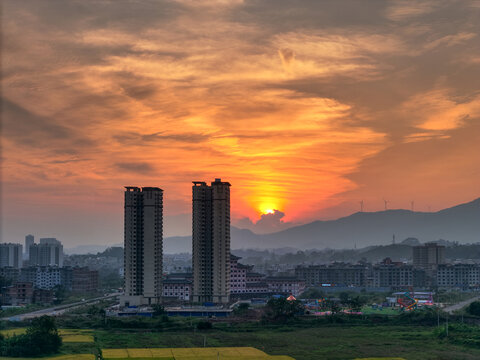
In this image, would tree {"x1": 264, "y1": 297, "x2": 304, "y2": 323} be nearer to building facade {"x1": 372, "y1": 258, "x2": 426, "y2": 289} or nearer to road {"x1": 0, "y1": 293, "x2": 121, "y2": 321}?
road {"x1": 0, "y1": 293, "x2": 121, "y2": 321}

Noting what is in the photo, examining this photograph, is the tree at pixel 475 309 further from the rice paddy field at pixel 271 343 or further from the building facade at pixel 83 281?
the building facade at pixel 83 281

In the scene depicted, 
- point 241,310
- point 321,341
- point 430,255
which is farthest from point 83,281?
point 430,255

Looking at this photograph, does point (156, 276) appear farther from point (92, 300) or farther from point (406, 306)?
point (406, 306)

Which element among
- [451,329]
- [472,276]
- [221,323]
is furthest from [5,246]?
[451,329]

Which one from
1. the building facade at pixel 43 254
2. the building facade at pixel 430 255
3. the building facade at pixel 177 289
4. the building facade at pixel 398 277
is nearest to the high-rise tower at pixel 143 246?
the building facade at pixel 177 289

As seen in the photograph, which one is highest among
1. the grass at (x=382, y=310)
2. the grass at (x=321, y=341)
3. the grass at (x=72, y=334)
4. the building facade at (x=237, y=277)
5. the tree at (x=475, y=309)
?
the building facade at (x=237, y=277)

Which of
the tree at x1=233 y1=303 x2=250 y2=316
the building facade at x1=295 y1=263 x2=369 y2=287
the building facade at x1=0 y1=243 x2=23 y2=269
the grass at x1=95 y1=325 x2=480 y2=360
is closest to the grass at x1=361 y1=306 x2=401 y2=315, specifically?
the tree at x1=233 y1=303 x2=250 y2=316
